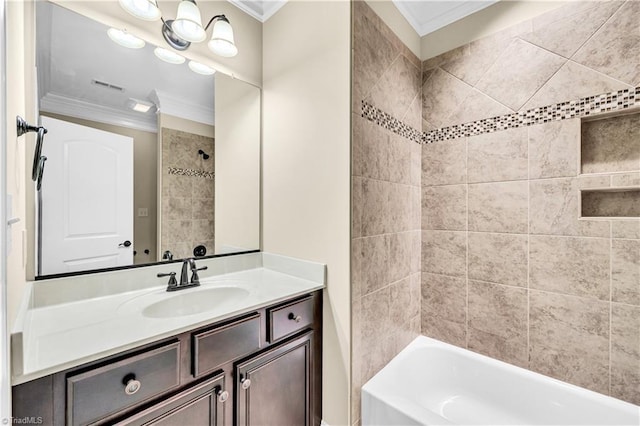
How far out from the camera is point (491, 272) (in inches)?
68.5

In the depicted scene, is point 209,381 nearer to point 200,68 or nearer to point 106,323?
point 106,323

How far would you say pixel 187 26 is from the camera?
1.48m

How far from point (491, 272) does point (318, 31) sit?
1740 millimetres

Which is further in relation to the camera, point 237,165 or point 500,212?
point 237,165

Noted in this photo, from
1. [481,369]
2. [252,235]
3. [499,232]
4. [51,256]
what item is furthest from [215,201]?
[481,369]

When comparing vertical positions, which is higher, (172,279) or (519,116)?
(519,116)

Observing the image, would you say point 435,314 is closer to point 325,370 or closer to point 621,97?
point 325,370

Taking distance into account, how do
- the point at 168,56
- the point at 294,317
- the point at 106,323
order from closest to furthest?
the point at 106,323 < the point at 294,317 < the point at 168,56

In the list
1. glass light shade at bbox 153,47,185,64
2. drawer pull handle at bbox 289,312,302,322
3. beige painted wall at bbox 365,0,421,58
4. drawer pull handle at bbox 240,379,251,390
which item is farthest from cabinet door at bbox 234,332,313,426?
beige painted wall at bbox 365,0,421,58

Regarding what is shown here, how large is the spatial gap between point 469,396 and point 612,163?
1508 millimetres

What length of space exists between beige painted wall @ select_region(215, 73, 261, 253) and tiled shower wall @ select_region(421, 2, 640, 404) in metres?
1.19

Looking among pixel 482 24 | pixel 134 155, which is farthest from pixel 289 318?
pixel 482 24

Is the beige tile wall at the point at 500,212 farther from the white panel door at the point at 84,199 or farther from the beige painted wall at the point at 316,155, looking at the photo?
the white panel door at the point at 84,199

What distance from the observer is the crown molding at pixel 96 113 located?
1.21 m
